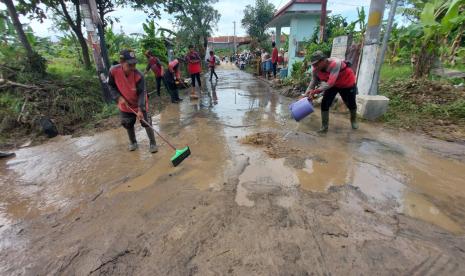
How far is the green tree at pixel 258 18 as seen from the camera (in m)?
25.7

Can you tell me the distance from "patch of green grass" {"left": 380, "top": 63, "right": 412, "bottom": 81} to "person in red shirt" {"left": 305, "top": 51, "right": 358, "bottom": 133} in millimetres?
3693

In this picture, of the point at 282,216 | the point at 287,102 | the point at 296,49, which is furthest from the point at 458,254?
the point at 296,49

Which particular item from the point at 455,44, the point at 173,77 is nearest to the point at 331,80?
the point at 455,44

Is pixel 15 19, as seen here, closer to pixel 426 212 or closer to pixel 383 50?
pixel 383 50

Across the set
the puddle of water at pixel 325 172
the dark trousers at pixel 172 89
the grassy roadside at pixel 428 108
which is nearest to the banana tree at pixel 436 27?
the grassy roadside at pixel 428 108

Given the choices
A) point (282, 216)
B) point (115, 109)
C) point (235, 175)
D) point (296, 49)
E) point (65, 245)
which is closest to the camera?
point (65, 245)

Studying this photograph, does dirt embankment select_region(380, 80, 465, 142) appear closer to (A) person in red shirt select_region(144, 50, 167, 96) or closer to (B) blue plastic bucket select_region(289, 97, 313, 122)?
(B) blue plastic bucket select_region(289, 97, 313, 122)

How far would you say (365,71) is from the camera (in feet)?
19.2

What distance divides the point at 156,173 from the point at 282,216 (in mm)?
1866

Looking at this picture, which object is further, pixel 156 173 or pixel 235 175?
pixel 156 173

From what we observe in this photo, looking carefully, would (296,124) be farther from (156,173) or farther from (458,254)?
(458,254)

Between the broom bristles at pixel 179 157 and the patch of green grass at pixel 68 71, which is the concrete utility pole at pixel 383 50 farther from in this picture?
the patch of green grass at pixel 68 71

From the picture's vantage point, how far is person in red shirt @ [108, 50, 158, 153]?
380 cm

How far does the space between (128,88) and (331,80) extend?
3181 mm
